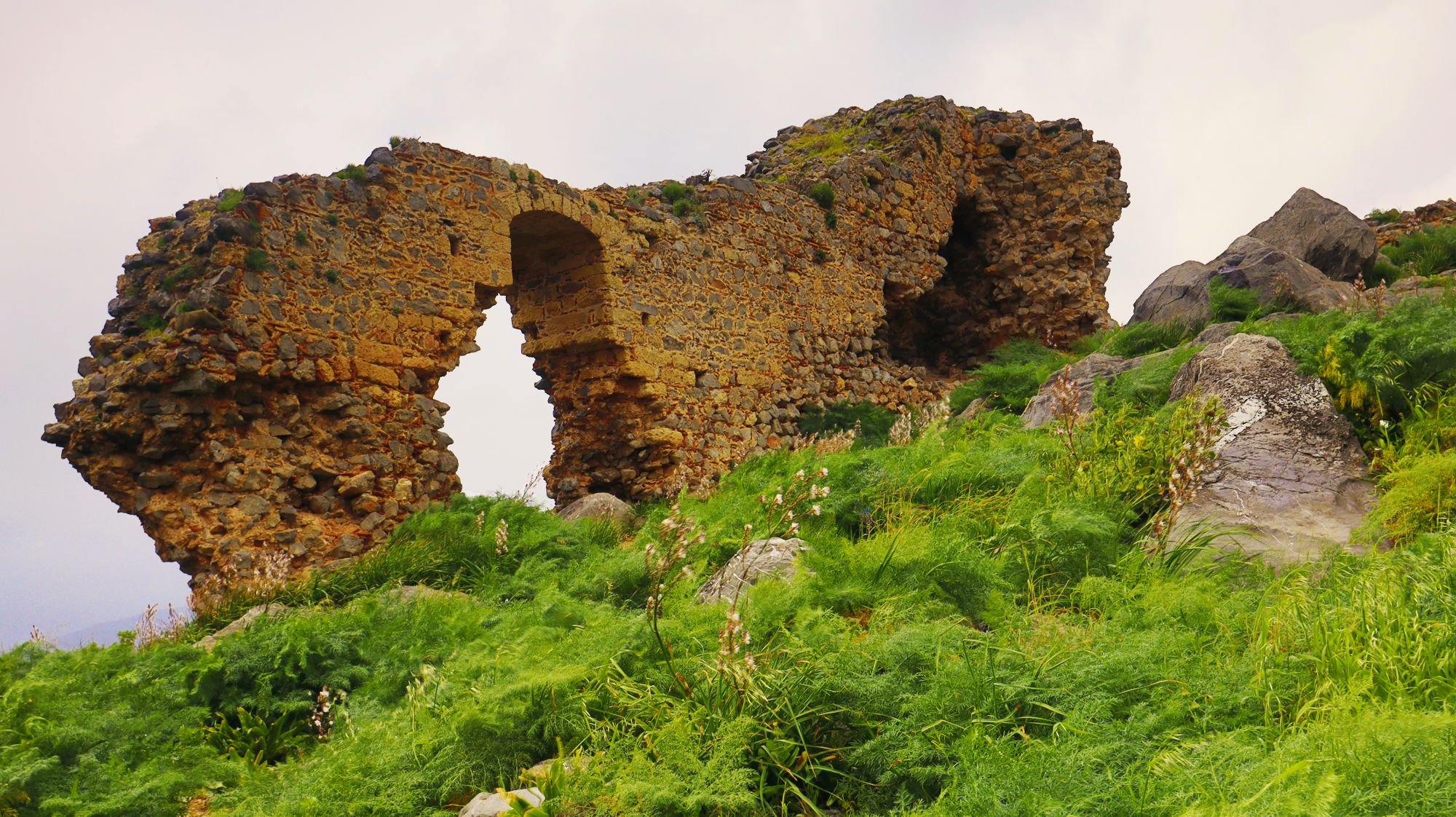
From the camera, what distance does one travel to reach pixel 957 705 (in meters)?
3.45

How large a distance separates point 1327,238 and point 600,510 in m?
10.6

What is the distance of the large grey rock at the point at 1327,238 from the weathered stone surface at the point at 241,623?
41.9 feet

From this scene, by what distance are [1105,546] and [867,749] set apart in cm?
244

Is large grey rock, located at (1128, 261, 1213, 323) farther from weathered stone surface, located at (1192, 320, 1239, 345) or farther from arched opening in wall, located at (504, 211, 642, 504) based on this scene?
arched opening in wall, located at (504, 211, 642, 504)

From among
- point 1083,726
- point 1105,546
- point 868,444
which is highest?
point 868,444

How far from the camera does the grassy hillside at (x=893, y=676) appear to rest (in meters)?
3.04

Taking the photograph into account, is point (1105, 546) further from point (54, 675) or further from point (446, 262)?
point (446, 262)

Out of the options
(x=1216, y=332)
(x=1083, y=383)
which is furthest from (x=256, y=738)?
(x=1216, y=332)

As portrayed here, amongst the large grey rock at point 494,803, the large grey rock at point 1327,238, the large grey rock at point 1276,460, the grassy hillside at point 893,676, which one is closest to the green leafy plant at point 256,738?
Result: the grassy hillside at point 893,676

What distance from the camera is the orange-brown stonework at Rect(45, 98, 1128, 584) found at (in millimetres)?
8250

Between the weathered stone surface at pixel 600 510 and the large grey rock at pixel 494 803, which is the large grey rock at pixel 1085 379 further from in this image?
the large grey rock at pixel 494 803

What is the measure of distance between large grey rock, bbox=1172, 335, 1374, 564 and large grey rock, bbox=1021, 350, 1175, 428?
1.40 metres

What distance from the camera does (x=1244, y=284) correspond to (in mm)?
11633

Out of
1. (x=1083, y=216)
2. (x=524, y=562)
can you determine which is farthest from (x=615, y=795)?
(x=1083, y=216)
